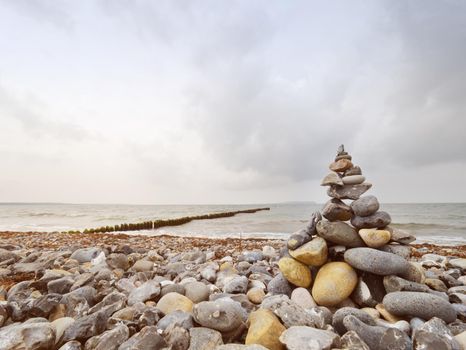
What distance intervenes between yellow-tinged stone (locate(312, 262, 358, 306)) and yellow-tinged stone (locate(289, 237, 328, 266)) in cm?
22

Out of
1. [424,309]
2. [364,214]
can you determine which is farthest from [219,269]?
[424,309]

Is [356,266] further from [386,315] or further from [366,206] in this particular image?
[366,206]

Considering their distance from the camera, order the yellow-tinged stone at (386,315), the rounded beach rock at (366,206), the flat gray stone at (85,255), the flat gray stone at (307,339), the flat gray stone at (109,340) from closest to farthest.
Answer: the flat gray stone at (307,339)
the flat gray stone at (109,340)
the yellow-tinged stone at (386,315)
the rounded beach rock at (366,206)
the flat gray stone at (85,255)

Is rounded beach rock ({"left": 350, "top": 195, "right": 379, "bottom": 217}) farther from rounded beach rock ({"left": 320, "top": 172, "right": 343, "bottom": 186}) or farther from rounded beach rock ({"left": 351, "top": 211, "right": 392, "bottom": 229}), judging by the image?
rounded beach rock ({"left": 320, "top": 172, "right": 343, "bottom": 186})

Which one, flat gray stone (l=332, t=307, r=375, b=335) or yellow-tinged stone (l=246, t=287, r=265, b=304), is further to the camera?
yellow-tinged stone (l=246, t=287, r=265, b=304)

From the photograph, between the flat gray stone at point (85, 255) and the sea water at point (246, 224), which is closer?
the flat gray stone at point (85, 255)

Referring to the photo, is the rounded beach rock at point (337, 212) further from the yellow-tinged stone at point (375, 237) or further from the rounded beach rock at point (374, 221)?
the yellow-tinged stone at point (375, 237)

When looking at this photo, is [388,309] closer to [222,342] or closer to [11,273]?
[222,342]

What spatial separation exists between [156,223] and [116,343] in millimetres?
29994

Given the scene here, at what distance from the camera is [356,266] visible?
4.02 m

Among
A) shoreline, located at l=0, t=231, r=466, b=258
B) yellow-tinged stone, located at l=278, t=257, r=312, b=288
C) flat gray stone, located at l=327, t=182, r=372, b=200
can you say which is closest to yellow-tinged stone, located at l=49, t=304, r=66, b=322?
yellow-tinged stone, located at l=278, t=257, r=312, b=288

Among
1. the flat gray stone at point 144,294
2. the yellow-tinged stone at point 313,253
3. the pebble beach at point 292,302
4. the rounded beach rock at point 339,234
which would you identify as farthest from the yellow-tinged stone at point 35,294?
the rounded beach rock at point 339,234

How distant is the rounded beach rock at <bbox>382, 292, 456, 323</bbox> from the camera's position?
10.8 ft

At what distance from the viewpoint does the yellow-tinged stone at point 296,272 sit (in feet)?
14.3
